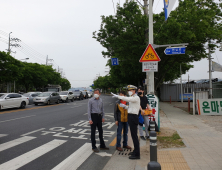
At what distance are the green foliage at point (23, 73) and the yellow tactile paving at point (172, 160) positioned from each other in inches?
1004

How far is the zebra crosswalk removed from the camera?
4.54 metres

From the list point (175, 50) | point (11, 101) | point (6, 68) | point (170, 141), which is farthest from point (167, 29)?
point (6, 68)

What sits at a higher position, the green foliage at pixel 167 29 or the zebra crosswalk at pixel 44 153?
the green foliage at pixel 167 29

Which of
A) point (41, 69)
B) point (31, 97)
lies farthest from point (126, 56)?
point (41, 69)

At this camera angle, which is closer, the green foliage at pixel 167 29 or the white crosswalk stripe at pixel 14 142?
the white crosswalk stripe at pixel 14 142

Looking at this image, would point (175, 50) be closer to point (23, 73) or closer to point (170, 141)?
point (170, 141)

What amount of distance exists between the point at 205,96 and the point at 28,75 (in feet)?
100

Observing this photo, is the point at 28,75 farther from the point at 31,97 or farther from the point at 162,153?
the point at 162,153

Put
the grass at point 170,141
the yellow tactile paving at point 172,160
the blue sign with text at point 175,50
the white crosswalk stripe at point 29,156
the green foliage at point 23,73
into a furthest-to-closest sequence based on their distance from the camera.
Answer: the green foliage at point 23,73, the blue sign with text at point 175,50, the grass at point 170,141, the white crosswalk stripe at point 29,156, the yellow tactile paving at point 172,160

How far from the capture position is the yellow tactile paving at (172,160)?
4.32 metres

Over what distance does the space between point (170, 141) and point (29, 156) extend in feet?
13.6

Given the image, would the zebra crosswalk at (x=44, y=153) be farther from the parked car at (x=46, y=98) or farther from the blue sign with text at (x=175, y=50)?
the parked car at (x=46, y=98)

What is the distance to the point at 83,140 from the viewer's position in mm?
6855

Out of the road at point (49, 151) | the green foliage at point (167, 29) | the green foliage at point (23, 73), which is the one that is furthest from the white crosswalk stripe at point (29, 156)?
the green foliage at point (23, 73)
